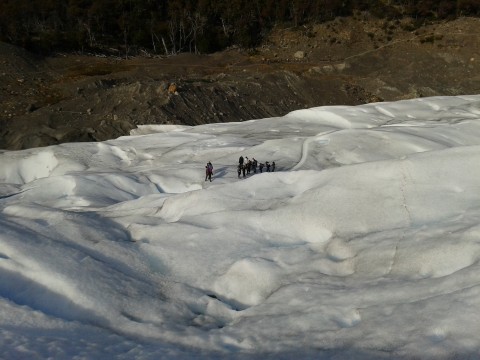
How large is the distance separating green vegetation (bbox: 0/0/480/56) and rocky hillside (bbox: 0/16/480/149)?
10.1 ft

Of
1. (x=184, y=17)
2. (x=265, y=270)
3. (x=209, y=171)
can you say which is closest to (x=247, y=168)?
(x=209, y=171)

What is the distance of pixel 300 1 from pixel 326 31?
953 centimetres

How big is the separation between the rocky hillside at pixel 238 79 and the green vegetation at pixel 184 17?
3077mm

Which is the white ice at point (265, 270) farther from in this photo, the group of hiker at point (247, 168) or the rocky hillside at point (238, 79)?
the rocky hillside at point (238, 79)

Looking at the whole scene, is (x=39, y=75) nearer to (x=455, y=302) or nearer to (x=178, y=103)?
(x=178, y=103)

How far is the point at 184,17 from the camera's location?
66.2m

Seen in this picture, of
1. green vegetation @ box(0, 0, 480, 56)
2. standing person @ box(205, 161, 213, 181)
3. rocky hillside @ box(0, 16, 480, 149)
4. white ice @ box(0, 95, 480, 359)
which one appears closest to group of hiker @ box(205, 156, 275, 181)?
standing person @ box(205, 161, 213, 181)

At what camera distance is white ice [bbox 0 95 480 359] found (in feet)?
23.6

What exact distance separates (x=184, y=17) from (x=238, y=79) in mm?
27688

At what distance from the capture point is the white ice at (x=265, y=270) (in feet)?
23.6

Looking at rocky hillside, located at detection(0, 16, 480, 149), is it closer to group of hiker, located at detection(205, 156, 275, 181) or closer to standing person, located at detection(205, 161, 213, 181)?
group of hiker, located at detection(205, 156, 275, 181)

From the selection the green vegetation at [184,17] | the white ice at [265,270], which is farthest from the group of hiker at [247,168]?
the green vegetation at [184,17]

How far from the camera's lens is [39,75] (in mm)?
45844

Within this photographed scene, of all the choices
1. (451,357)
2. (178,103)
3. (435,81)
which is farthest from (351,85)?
(451,357)
